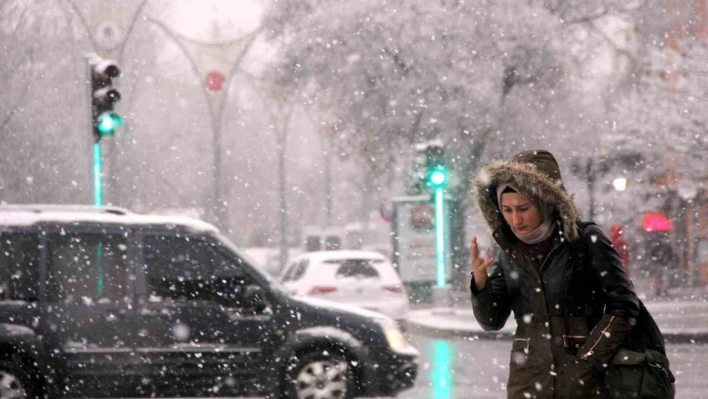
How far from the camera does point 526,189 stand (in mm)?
4465

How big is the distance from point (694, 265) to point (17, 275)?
77.1 feet

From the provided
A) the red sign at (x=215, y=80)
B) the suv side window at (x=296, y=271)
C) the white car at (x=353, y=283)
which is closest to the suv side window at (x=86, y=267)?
the white car at (x=353, y=283)

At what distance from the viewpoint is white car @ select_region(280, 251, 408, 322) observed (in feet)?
60.0

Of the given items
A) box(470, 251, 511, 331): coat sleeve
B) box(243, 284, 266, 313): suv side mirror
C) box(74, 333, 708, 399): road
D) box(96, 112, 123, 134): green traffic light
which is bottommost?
box(74, 333, 708, 399): road

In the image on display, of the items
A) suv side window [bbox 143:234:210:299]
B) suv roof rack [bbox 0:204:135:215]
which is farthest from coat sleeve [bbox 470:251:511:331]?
suv roof rack [bbox 0:204:135:215]

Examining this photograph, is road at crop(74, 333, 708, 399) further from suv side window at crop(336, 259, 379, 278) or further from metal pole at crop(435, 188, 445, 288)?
metal pole at crop(435, 188, 445, 288)

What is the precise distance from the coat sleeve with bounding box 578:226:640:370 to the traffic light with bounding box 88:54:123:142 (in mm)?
11005

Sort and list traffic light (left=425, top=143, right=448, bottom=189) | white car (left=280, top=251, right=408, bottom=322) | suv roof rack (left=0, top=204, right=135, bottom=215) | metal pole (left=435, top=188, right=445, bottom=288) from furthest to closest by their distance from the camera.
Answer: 1. metal pole (left=435, top=188, right=445, bottom=288)
2. traffic light (left=425, top=143, right=448, bottom=189)
3. white car (left=280, top=251, right=408, bottom=322)
4. suv roof rack (left=0, top=204, right=135, bottom=215)

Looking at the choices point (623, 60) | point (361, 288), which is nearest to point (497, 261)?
point (361, 288)

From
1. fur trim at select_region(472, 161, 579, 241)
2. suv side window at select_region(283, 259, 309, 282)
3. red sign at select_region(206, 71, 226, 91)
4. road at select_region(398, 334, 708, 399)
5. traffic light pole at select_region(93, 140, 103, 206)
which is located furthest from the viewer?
red sign at select_region(206, 71, 226, 91)

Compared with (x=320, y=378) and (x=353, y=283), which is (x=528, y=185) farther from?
(x=353, y=283)

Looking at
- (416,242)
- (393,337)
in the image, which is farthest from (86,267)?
(416,242)

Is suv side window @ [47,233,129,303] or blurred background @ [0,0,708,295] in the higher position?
blurred background @ [0,0,708,295]

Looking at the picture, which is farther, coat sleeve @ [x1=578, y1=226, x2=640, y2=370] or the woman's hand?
the woman's hand
